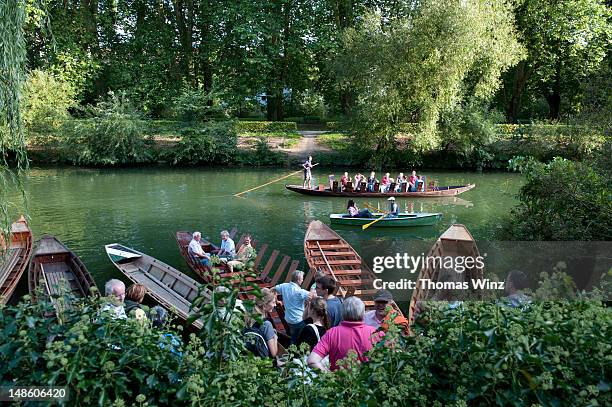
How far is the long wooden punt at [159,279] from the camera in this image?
9.09 metres

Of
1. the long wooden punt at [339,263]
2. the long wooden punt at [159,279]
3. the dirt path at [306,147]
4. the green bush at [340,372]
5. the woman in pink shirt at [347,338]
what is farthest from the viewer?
the dirt path at [306,147]

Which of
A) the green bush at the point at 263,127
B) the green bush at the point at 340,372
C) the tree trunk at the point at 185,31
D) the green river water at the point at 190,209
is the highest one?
the tree trunk at the point at 185,31

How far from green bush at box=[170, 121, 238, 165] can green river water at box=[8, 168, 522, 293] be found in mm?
2443

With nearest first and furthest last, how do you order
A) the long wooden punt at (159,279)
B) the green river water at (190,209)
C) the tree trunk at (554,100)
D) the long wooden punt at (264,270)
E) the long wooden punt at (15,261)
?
the long wooden punt at (264,270) → the long wooden punt at (159,279) → the long wooden punt at (15,261) → the green river water at (190,209) → the tree trunk at (554,100)

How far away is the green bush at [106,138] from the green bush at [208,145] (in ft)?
6.66

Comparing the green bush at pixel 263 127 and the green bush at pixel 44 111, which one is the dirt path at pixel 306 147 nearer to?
the green bush at pixel 263 127

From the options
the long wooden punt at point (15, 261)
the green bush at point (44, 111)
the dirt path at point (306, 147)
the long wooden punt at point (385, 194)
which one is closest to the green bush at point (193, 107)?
the dirt path at point (306, 147)

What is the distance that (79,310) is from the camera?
3.17 m

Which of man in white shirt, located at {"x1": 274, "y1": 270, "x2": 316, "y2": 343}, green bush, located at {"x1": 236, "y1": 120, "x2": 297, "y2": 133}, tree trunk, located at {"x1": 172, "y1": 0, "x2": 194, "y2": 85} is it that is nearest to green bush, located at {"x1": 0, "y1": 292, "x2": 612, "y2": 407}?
man in white shirt, located at {"x1": 274, "y1": 270, "x2": 316, "y2": 343}

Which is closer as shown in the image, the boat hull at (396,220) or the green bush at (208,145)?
the boat hull at (396,220)

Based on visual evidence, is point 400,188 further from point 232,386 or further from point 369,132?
point 232,386

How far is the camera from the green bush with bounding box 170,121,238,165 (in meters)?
30.5

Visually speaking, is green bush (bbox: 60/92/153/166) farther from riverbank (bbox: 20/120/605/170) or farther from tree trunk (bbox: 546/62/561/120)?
tree trunk (bbox: 546/62/561/120)
